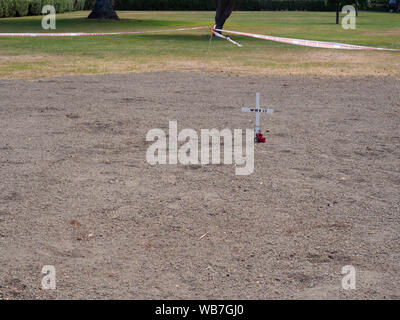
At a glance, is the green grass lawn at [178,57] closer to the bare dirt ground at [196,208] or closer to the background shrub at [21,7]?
the bare dirt ground at [196,208]

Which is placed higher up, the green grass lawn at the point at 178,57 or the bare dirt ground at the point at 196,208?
the green grass lawn at the point at 178,57

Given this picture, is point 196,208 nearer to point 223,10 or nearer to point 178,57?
point 178,57

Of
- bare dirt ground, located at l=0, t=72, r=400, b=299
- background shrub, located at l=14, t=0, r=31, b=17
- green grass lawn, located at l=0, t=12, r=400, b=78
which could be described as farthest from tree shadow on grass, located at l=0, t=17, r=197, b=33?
bare dirt ground, located at l=0, t=72, r=400, b=299

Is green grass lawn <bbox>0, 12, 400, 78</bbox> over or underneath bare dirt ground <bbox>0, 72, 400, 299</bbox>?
over

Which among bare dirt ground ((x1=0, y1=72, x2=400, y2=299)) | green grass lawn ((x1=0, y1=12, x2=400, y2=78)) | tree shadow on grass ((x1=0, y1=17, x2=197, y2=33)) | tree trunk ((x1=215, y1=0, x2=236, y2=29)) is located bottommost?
bare dirt ground ((x1=0, y1=72, x2=400, y2=299))

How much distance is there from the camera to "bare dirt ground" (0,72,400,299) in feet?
15.0

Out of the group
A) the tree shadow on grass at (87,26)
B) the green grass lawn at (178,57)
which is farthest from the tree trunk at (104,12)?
the green grass lawn at (178,57)

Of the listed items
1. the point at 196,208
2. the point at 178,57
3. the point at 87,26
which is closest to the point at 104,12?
the point at 87,26

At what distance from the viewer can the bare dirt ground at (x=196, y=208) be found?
15.0 feet

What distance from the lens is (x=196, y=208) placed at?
19.9 feet

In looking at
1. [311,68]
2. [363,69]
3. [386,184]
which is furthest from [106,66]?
[386,184]

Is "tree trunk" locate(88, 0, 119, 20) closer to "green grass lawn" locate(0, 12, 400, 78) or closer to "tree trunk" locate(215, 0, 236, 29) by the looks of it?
"green grass lawn" locate(0, 12, 400, 78)

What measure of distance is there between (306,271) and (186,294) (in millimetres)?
1029
